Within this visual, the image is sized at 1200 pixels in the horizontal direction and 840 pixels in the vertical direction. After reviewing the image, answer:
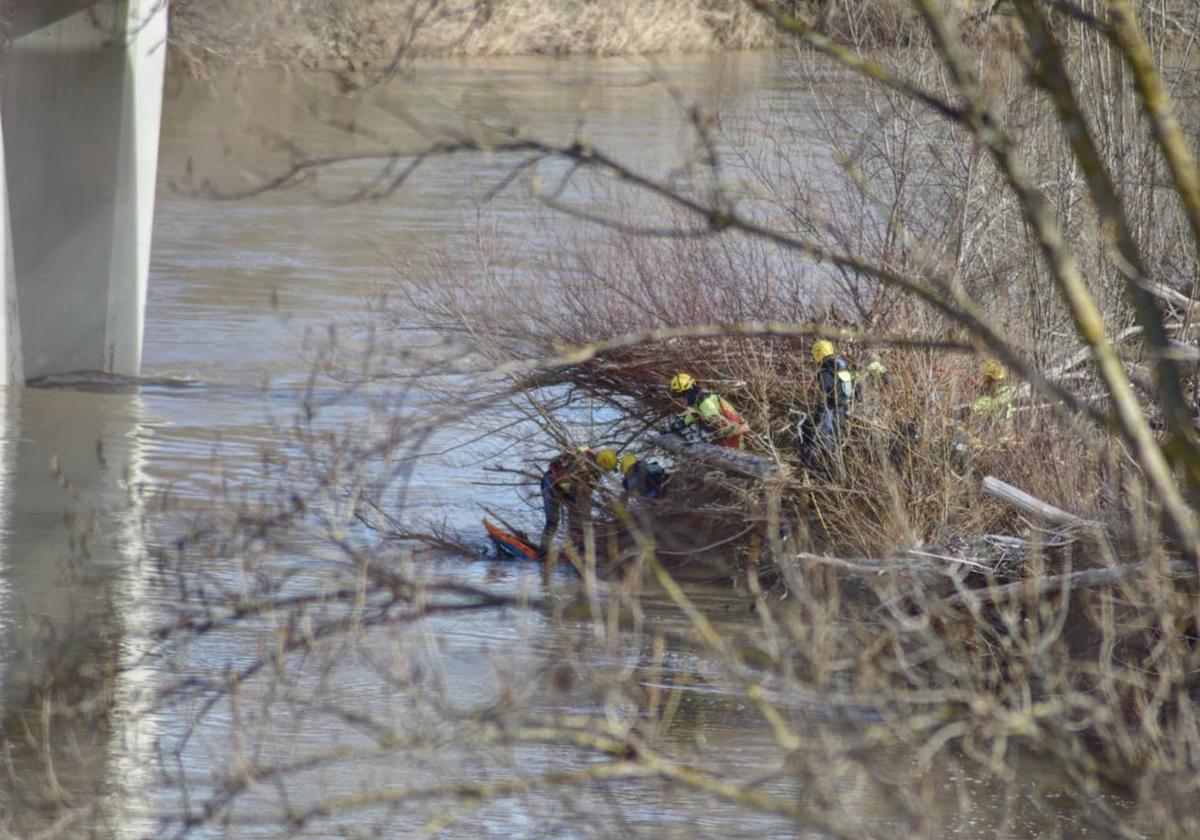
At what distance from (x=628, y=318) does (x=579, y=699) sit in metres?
4.21

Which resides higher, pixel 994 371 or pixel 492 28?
pixel 492 28

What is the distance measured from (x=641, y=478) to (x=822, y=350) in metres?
1.37

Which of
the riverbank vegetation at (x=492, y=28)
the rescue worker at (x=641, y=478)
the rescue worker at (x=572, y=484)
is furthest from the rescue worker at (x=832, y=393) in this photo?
the riverbank vegetation at (x=492, y=28)

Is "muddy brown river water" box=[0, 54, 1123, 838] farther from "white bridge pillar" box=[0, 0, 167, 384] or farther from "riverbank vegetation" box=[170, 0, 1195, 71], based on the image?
"white bridge pillar" box=[0, 0, 167, 384]

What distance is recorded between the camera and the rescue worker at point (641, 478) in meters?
11.2

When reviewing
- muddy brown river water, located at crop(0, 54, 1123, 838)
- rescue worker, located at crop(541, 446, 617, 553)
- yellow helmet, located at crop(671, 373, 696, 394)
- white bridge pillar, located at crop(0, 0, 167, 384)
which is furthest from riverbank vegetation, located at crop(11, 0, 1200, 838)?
white bridge pillar, located at crop(0, 0, 167, 384)

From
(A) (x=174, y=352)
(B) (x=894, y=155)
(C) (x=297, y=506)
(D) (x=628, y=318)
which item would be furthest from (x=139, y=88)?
(C) (x=297, y=506)

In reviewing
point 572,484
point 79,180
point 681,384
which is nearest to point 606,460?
point 572,484

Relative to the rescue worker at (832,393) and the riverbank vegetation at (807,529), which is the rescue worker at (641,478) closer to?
the riverbank vegetation at (807,529)

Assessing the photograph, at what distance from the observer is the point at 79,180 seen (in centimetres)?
1686

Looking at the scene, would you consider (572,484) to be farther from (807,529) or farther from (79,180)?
(79,180)

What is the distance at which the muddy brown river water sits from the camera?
544 cm

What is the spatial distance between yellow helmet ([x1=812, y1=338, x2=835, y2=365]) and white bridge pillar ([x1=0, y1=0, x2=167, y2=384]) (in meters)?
7.73

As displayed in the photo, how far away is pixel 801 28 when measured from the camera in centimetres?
379
